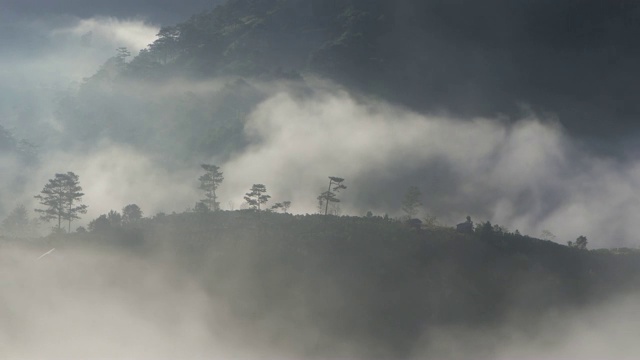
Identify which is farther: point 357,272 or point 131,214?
point 131,214

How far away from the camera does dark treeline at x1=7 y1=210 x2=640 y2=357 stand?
14438cm

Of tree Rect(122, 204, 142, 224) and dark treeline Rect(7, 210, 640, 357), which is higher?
tree Rect(122, 204, 142, 224)

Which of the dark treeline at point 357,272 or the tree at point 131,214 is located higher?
the tree at point 131,214

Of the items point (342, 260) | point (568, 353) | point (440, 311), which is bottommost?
point (568, 353)

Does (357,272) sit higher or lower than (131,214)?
lower

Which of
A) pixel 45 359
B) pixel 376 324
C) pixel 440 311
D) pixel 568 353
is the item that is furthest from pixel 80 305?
pixel 568 353

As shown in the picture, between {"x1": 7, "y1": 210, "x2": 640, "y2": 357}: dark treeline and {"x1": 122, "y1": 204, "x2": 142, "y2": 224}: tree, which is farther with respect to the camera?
{"x1": 122, "y1": 204, "x2": 142, "y2": 224}: tree

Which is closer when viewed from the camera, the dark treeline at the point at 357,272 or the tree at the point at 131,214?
the dark treeline at the point at 357,272

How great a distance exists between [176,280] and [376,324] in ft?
147

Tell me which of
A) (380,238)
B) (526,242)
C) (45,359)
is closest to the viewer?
(45,359)

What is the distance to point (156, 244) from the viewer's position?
156000mm

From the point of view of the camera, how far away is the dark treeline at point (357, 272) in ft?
474

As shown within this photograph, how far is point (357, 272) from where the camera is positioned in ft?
494

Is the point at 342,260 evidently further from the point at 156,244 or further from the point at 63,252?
the point at 63,252
